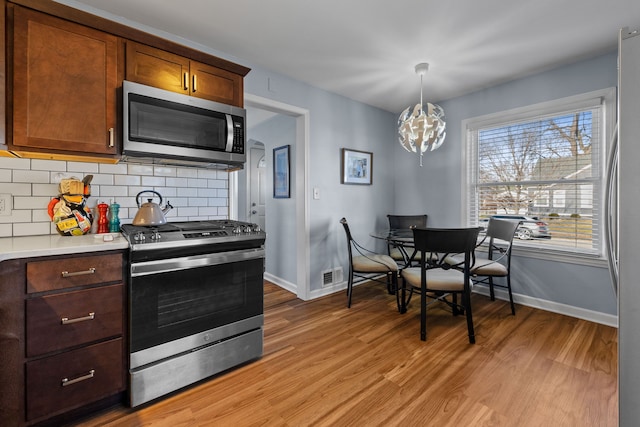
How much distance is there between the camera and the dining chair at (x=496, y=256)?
9.11ft

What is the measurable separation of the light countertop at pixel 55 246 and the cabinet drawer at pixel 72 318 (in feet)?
0.69

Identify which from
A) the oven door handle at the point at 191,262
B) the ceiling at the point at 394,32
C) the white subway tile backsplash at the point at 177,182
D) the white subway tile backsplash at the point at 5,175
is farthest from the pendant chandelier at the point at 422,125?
the white subway tile backsplash at the point at 5,175

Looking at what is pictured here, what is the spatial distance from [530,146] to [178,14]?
3452mm

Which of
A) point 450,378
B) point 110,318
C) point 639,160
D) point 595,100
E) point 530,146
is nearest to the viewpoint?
point 639,160

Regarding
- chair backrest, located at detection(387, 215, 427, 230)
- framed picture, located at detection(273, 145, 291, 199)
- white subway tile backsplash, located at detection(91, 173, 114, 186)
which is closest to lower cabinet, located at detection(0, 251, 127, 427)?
white subway tile backsplash, located at detection(91, 173, 114, 186)

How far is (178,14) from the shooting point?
6.60 feet

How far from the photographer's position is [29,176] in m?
1.76

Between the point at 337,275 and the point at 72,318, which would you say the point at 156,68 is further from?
the point at 337,275

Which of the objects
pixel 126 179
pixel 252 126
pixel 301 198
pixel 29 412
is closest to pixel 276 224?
pixel 301 198

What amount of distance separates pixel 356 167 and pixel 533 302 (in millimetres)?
2433

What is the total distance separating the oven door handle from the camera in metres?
1.54

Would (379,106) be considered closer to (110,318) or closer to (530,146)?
(530,146)

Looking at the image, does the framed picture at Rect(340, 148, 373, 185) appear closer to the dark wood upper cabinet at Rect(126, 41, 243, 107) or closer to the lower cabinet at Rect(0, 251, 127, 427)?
the dark wood upper cabinet at Rect(126, 41, 243, 107)

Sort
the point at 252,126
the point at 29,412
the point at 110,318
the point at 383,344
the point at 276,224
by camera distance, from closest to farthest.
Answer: the point at 29,412
the point at 110,318
the point at 383,344
the point at 276,224
the point at 252,126
